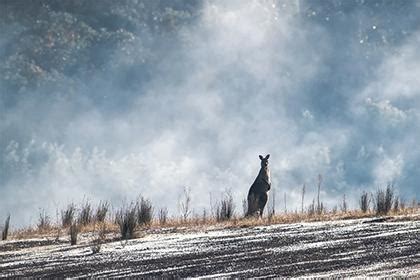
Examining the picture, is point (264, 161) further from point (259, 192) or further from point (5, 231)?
point (5, 231)

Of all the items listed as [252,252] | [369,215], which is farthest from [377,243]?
[369,215]

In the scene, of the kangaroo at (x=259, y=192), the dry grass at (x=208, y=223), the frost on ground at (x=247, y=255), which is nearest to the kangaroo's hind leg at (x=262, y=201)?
the kangaroo at (x=259, y=192)

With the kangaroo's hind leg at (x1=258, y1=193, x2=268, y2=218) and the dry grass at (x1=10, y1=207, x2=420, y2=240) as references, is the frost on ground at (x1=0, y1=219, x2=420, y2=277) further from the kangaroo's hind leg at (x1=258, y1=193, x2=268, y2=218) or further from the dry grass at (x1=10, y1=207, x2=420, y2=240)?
the kangaroo's hind leg at (x1=258, y1=193, x2=268, y2=218)

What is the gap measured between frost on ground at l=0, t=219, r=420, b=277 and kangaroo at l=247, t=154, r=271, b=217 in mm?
5467

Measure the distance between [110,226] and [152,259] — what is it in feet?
31.4

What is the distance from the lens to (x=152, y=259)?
1047cm

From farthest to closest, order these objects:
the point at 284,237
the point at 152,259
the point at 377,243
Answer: the point at 284,237
the point at 152,259
the point at 377,243

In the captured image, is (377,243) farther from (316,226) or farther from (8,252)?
(8,252)

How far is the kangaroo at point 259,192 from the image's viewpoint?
20781 mm

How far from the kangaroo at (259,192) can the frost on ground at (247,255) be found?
547 centimetres

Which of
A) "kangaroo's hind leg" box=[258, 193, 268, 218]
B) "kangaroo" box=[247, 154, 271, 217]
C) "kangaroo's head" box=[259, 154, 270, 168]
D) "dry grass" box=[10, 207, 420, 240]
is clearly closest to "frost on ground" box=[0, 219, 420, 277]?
"dry grass" box=[10, 207, 420, 240]

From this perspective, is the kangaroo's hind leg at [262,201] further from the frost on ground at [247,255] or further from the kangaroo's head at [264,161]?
the frost on ground at [247,255]

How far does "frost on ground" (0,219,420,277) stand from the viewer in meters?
7.82

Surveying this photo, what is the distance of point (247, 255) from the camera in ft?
32.3
